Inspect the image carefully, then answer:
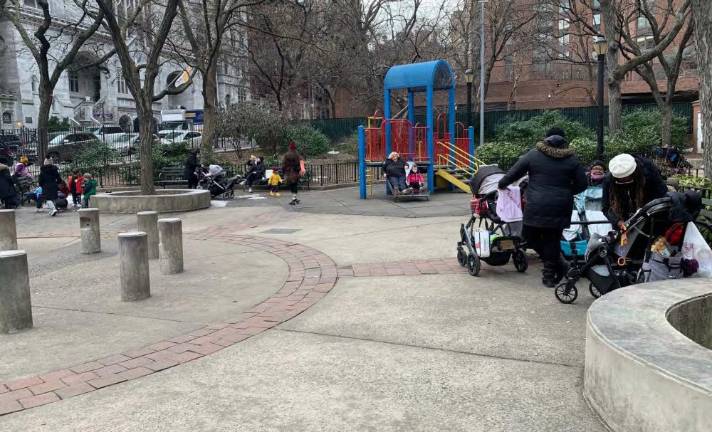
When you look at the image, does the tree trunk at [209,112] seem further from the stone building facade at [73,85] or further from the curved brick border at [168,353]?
the curved brick border at [168,353]

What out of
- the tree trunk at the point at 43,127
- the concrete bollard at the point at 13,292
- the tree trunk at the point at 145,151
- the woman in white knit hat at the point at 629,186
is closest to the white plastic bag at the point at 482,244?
the woman in white knit hat at the point at 629,186

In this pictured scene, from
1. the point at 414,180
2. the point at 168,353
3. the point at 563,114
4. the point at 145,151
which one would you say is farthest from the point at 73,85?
the point at 168,353

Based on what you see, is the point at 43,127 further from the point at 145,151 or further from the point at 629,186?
the point at 629,186

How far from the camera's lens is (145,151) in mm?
16219

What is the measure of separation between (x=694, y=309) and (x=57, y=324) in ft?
18.0

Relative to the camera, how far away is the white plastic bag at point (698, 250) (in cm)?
541

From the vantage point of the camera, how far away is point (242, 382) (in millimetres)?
4363

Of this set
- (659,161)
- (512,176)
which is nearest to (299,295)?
(512,176)

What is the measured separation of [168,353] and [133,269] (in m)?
1.99

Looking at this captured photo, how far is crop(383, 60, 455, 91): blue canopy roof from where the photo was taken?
17.3m

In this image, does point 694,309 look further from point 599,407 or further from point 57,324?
point 57,324

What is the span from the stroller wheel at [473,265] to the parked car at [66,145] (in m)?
27.4

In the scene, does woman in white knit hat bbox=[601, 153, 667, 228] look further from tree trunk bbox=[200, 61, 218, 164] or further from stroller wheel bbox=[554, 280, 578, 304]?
tree trunk bbox=[200, 61, 218, 164]

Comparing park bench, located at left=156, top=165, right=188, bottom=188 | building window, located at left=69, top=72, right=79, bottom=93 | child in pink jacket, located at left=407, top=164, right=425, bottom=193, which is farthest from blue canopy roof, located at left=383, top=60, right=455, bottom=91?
building window, located at left=69, top=72, right=79, bottom=93
